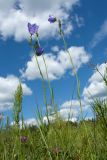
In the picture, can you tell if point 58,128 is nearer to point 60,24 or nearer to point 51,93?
point 51,93

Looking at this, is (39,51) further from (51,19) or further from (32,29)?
(51,19)

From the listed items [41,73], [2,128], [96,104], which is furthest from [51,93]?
[2,128]

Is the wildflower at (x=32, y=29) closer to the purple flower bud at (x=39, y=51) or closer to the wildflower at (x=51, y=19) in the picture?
the purple flower bud at (x=39, y=51)

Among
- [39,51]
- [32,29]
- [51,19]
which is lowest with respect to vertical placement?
[39,51]

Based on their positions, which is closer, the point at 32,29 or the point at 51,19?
the point at 32,29

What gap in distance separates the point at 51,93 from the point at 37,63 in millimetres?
280

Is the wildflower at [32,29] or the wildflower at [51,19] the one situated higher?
the wildflower at [51,19]

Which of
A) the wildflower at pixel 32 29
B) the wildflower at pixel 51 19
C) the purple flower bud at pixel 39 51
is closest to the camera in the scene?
the purple flower bud at pixel 39 51

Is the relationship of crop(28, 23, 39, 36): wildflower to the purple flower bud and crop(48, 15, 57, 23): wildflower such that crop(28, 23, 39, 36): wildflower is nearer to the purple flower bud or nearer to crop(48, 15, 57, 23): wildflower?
the purple flower bud

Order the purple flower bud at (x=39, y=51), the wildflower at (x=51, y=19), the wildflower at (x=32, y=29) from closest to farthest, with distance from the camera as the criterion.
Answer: the purple flower bud at (x=39, y=51) < the wildflower at (x=32, y=29) < the wildflower at (x=51, y=19)

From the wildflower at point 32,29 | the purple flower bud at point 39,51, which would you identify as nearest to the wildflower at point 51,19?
the wildflower at point 32,29

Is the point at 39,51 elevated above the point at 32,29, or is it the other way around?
the point at 32,29

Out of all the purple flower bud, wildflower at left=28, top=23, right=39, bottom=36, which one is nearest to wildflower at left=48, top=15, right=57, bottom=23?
wildflower at left=28, top=23, right=39, bottom=36

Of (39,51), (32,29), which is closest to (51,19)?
(32,29)
